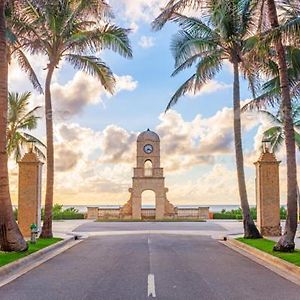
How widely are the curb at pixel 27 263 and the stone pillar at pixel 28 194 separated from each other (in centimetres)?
532

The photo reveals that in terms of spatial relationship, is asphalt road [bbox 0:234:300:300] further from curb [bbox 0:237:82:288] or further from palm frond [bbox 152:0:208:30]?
palm frond [bbox 152:0:208:30]

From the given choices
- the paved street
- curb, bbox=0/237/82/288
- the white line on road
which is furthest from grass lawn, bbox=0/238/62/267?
the white line on road

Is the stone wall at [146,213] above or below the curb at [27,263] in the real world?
above

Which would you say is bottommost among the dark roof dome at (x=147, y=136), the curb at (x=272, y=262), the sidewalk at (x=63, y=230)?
the curb at (x=272, y=262)

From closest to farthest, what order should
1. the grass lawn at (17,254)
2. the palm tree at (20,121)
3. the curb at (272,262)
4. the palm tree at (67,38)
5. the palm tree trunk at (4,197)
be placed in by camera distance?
1. the curb at (272,262)
2. the grass lawn at (17,254)
3. the palm tree trunk at (4,197)
4. the palm tree at (67,38)
5. the palm tree at (20,121)

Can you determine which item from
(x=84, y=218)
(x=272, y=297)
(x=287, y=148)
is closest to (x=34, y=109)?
(x=84, y=218)

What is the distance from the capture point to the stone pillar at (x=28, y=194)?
88.3 ft

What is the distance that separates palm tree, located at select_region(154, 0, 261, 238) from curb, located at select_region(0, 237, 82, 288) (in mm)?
8422

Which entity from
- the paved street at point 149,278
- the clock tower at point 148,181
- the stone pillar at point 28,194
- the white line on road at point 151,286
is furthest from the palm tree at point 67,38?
the clock tower at point 148,181

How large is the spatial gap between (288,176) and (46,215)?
37.3 ft

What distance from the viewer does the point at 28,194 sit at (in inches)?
1069

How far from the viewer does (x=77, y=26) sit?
24578 millimetres

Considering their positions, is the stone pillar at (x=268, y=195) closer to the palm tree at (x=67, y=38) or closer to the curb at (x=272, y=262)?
the curb at (x=272, y=262)

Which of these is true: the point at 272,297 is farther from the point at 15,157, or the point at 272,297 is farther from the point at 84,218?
the point at 84,218
